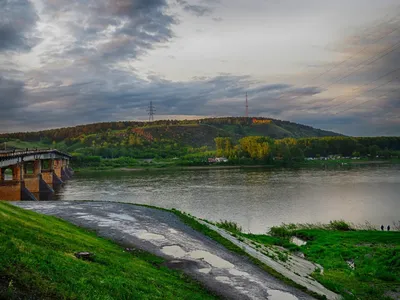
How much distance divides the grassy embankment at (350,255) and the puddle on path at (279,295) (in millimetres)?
4021

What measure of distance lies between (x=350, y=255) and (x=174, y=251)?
50.7 feet

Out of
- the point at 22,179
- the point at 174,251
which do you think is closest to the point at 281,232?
the point at 174,251

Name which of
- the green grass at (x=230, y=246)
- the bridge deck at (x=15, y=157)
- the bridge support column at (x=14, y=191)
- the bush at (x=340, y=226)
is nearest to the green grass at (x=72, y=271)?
the green grass at (x=230, y=246)

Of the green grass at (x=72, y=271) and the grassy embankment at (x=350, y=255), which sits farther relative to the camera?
the grassy embankment at (x=350, y=255)

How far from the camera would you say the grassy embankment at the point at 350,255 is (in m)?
20.2

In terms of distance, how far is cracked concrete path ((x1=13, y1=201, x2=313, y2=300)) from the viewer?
1633 cm

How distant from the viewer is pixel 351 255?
2883cm

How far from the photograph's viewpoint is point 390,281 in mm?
21859

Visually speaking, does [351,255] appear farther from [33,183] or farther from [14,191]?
[33,183]

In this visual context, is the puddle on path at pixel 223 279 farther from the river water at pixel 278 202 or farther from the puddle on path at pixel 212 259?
the river water at pixel 278 202

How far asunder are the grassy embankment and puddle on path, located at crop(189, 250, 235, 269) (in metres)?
5.45

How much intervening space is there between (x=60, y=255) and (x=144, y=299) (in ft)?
12.6

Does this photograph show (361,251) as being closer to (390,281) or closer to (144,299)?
(390,281)

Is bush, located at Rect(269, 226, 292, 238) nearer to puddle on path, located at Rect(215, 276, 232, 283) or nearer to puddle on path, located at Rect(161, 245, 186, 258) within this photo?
puddle on path, located at Rect(161, 245, 186, 258)
